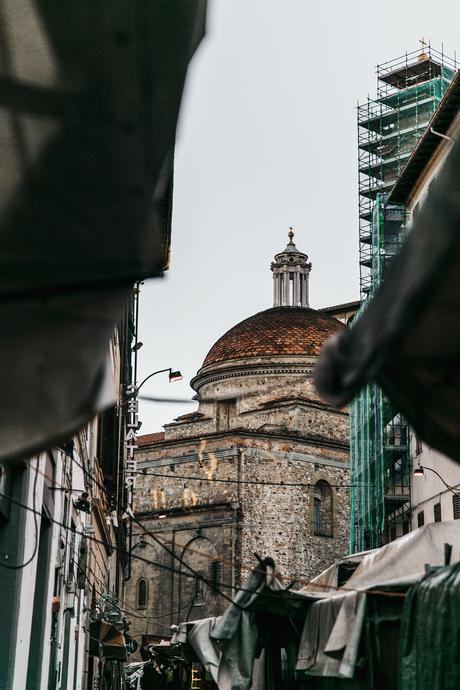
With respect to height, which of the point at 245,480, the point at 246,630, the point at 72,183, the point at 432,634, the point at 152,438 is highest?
the point at 152,438

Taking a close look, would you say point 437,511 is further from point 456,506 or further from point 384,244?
point 384,244

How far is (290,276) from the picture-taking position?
50.5 meters

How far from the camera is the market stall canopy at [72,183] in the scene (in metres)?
2.94

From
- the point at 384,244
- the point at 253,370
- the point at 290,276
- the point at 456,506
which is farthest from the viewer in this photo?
the point at 290,276

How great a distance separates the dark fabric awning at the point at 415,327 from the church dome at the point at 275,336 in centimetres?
4025

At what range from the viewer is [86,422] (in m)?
3.01

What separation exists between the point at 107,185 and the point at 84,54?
0.38m

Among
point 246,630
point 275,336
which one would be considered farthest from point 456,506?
point 275,336

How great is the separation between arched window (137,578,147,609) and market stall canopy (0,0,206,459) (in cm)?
3910

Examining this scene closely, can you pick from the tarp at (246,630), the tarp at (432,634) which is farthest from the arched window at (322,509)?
the tarp at (432,634)

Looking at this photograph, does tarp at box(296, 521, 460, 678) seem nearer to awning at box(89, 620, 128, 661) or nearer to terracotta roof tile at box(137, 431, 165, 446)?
awning at box(89, 620, 128, 661)

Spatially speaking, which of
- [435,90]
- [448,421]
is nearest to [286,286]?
[435,90]

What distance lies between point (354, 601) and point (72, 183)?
16.5ft

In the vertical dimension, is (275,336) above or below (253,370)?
above
